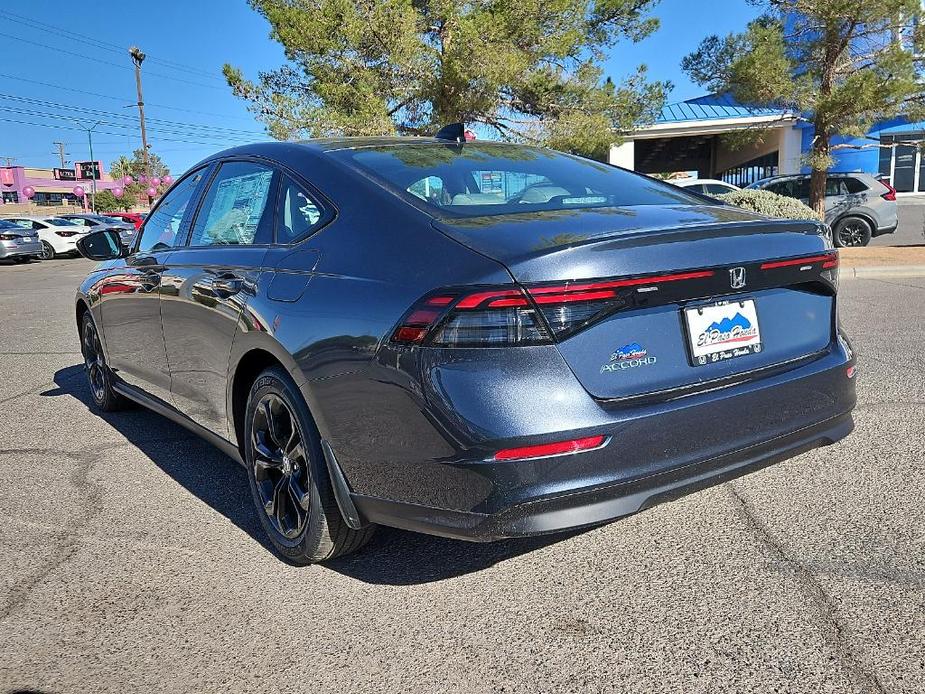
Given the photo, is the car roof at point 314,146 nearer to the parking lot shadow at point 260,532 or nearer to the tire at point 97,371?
the parking lot shadow at point 260,532

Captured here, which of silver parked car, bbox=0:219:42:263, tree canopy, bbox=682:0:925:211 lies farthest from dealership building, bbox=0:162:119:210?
tree canopy, bbox=682:0:925:211

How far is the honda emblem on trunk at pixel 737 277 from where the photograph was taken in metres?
2.40

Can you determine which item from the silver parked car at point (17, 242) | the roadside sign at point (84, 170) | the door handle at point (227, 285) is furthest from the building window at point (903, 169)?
the roadside sign at point (84, 170)

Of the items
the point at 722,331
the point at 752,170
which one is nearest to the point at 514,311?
the point at 722,331

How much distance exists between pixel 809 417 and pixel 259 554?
208 centimetres

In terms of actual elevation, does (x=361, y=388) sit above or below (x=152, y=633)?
above

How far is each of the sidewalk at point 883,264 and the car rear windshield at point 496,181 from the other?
763cm

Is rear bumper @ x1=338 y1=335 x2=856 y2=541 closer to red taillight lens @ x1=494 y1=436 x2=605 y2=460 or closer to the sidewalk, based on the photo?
red taillight lens @ x1=494 y1=436 x2=605 y2=460

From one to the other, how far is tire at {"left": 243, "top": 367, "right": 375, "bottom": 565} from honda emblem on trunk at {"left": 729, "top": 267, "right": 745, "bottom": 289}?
1440 mm

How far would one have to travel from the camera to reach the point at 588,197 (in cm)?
297

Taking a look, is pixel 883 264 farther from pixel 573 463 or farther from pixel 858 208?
pixel 573 463

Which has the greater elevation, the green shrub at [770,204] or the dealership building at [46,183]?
the dealership building at [46,183]

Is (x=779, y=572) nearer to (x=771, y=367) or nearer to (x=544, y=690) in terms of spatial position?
(x=771, y=367)

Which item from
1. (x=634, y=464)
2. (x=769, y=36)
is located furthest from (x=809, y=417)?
(x=769, y=36)
